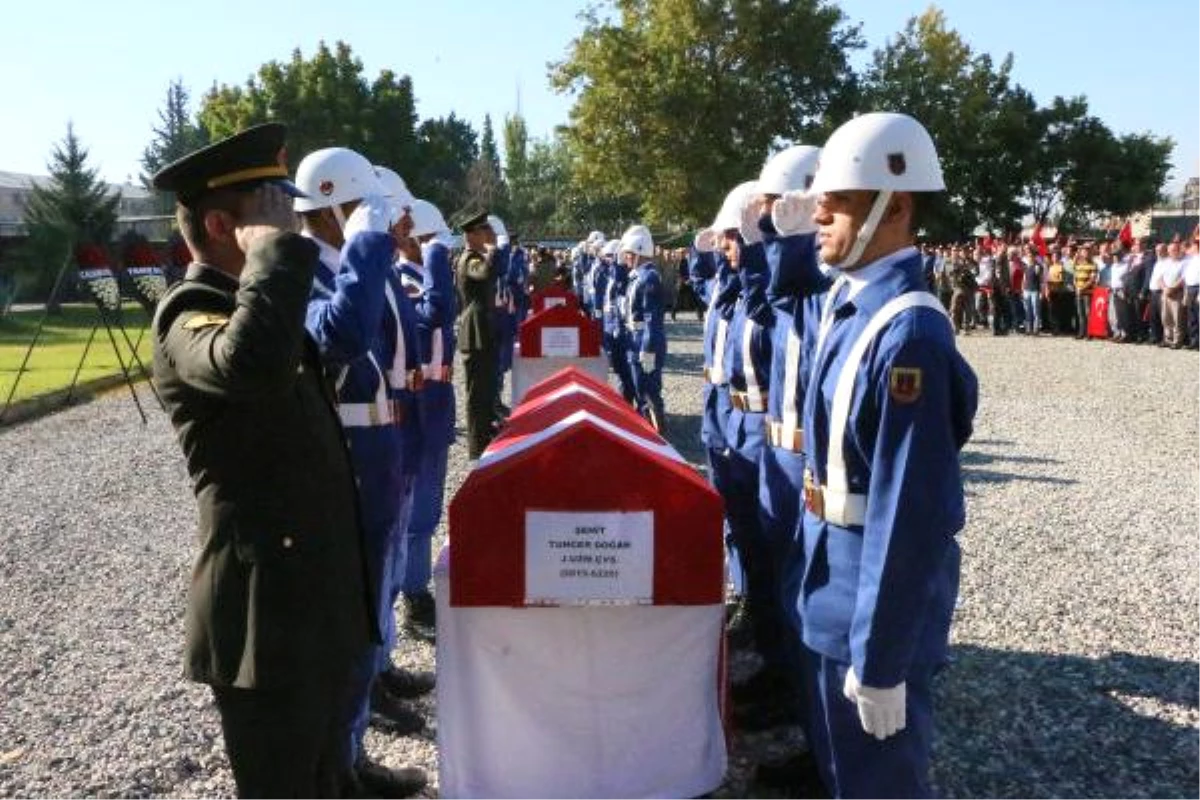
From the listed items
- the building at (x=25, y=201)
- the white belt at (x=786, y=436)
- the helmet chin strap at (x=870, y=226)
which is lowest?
the white belt at (x=786, y=436)

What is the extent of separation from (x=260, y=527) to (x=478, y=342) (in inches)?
291

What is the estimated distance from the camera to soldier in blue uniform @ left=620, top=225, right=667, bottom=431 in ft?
34.5

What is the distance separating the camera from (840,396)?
8.06 ft

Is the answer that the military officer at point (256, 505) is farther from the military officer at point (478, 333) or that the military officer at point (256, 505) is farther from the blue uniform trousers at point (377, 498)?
the military officer at point (478, 333)

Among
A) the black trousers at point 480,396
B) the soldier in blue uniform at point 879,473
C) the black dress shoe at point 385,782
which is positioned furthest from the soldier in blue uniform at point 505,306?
the soldier in blue uniform at point 879,473

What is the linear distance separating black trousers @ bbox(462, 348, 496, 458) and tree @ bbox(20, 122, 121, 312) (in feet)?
84.0

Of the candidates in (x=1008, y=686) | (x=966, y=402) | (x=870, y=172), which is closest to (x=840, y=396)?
(x=966, y=402)

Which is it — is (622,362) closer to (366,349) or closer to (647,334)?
(647,334)

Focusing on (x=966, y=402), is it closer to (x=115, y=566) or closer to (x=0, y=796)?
(x=0, y=796)

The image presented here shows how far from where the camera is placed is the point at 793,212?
349cm

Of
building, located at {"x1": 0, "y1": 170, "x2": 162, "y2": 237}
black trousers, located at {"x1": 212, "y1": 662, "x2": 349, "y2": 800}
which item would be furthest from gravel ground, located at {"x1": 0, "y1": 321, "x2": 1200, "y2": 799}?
building, located at {"x1": 0, "y1": 170, "x2": 162, "y2": 237}

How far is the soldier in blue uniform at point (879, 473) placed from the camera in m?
2.28

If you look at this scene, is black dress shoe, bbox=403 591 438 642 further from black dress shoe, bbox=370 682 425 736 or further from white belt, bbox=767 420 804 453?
white belt, bbox=767 420 804 453

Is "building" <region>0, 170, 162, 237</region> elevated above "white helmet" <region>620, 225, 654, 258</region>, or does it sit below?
above
